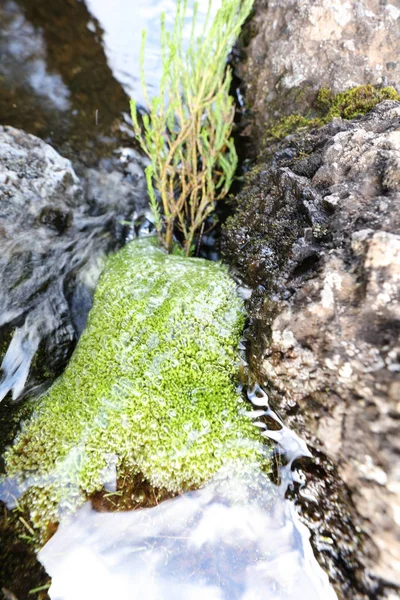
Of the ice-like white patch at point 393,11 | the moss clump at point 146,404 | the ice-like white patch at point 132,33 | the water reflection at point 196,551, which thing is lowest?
the water reflection at point 196,551

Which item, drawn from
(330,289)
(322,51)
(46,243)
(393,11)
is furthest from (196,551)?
(393,11)

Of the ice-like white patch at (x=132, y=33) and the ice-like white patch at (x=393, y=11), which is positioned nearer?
the ice-like white patch at (x=393, y=11)

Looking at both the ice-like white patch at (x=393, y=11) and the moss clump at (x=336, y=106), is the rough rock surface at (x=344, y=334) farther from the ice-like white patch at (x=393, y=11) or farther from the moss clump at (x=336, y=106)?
the ice-like white patch at (x=393, y=11)

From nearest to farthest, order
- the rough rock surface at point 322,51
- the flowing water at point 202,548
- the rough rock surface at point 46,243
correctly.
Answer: the flowing water at point 202,548 → the rough rock surface at point 46,243 → the rough rock surface at point 322,51

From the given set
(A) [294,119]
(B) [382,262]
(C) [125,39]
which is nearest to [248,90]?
(A) [294,119]

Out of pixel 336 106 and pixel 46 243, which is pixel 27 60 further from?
pixel 336 106

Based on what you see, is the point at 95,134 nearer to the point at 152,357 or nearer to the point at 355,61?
the point at 355,61

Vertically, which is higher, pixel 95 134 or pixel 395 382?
pixel 95 134

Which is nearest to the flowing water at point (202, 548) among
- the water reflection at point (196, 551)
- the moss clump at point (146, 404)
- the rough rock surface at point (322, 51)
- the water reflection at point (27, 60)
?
the water reflection at point (196, 551)
